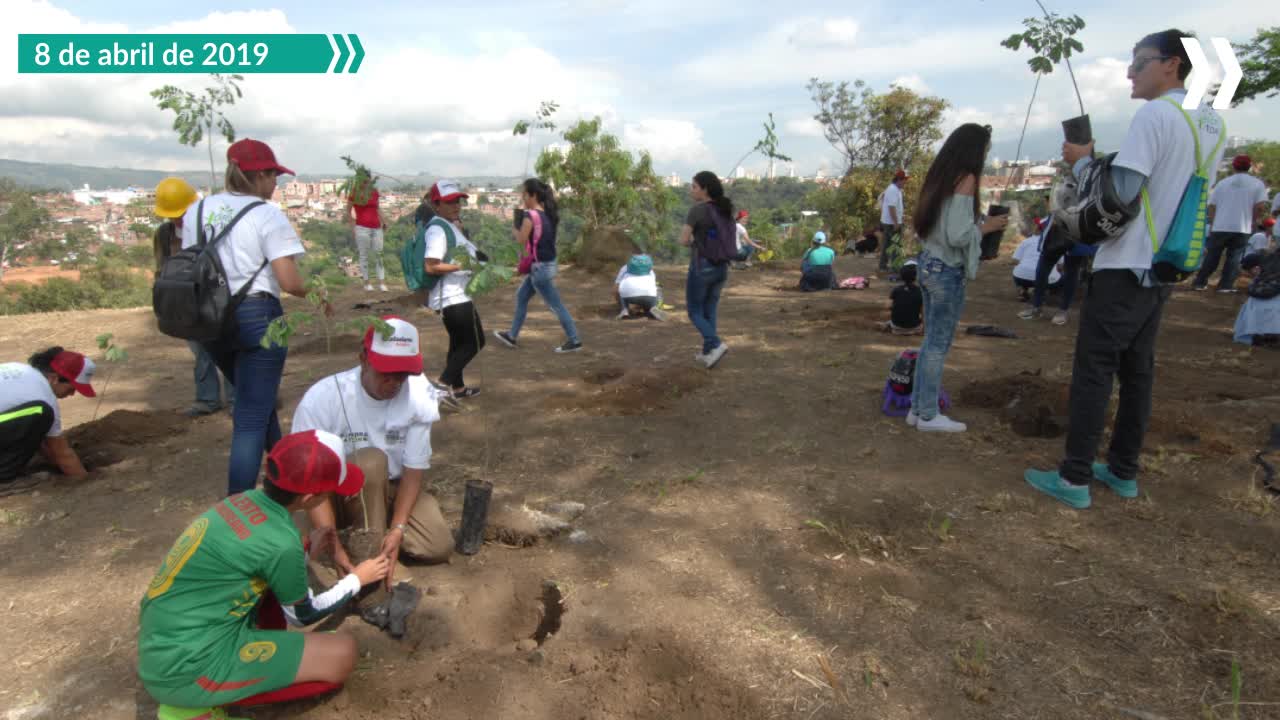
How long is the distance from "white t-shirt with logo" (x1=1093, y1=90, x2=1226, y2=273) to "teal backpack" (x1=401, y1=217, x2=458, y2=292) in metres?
3.85

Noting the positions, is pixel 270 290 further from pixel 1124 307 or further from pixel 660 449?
pixel 1124 307

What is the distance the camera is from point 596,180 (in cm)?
1355

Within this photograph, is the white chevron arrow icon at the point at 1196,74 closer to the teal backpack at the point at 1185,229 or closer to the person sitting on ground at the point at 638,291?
the teal backpack at the point at 1185,229

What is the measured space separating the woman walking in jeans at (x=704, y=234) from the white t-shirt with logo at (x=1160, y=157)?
306 cm

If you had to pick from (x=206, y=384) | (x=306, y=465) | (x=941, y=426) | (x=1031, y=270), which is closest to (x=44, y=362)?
(x=206, y=384)

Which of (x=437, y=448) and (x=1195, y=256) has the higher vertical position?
(x=1195, y=256)

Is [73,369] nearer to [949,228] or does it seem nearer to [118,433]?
[118,433]

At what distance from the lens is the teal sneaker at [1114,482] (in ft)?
10.9

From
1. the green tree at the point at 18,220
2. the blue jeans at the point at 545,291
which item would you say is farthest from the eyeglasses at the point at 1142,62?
the green tree at the point at 18,220

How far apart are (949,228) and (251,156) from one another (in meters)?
3.54

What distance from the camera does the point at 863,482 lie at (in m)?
3.73

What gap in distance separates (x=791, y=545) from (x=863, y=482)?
801mm

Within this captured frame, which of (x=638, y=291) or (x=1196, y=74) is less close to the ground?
(x=1196, y=74)

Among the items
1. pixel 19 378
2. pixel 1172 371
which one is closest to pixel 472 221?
pixel 19 378
